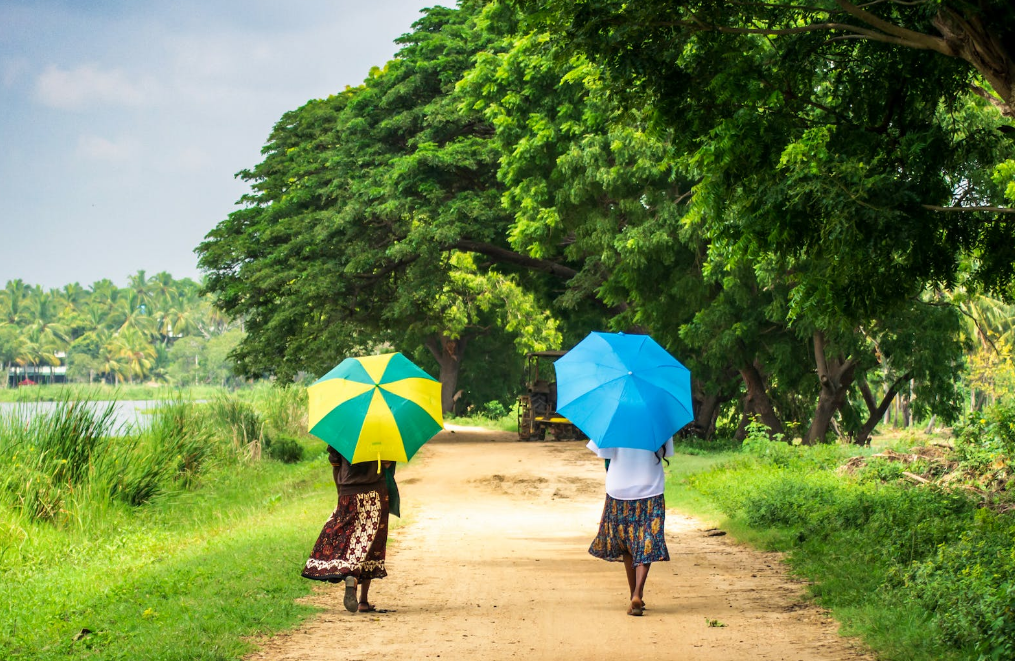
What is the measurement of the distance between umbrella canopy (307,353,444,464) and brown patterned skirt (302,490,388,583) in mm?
524

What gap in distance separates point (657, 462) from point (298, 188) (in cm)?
2626

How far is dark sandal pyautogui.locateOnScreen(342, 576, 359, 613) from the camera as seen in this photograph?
25.2 ft

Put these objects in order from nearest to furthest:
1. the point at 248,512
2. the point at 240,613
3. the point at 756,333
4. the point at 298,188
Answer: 1. the point at 240,613
2. the point at 248,512
3. the point at 756,333
4. the point at 298,188

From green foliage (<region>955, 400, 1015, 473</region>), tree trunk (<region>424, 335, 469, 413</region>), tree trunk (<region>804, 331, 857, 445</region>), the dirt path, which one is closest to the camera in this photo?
the dirt path

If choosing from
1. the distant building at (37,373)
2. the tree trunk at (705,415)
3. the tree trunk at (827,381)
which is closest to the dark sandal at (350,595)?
the tree trunk at (827,381)

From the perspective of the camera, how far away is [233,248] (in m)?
32.5

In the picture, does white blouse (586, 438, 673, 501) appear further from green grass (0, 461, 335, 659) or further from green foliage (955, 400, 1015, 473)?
green foliage (955, 400, 1015, 473)

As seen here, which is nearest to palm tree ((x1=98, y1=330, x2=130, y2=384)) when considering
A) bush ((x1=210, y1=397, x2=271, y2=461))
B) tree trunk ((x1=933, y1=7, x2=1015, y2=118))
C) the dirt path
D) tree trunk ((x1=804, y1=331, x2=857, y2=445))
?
bush ((x1=210, y1=397, x2=271, y2=461))

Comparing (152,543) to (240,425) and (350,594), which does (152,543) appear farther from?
(240,425)

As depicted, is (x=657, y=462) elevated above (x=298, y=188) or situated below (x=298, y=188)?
below

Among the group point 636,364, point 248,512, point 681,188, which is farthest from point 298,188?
point 636,364

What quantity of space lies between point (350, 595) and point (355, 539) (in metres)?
0.44

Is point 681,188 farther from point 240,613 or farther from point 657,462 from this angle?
point 240,613

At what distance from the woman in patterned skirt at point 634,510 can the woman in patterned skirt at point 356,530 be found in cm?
170
